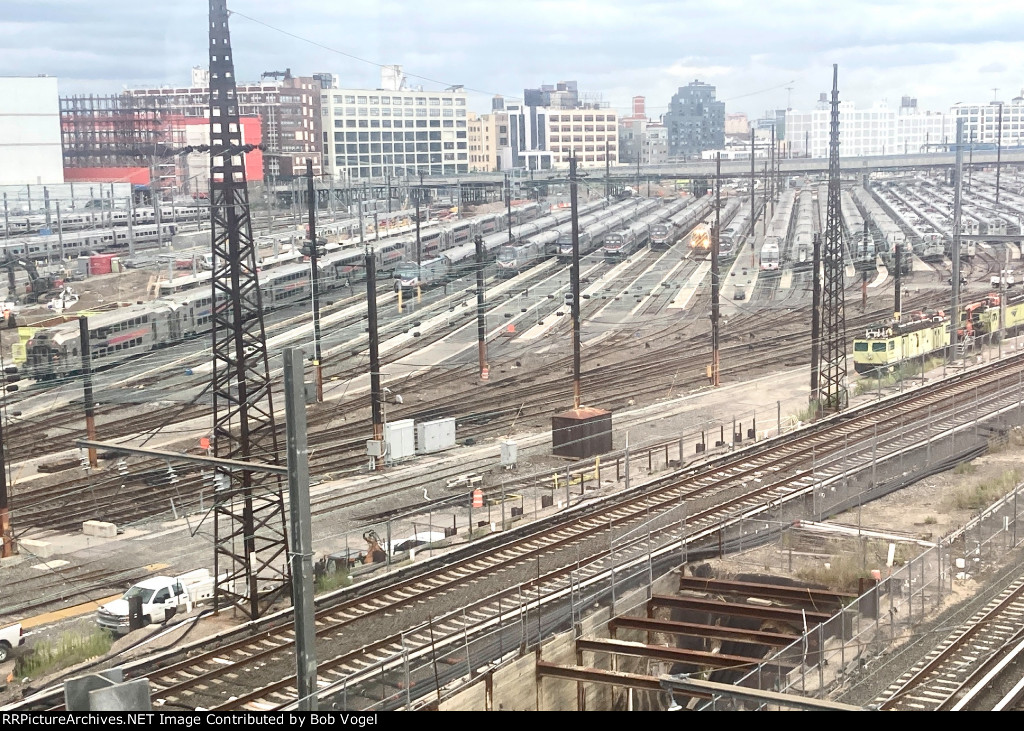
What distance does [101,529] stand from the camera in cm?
1328

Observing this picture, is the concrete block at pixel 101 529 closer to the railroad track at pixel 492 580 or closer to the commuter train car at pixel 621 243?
the railroad track at pixel 492 580

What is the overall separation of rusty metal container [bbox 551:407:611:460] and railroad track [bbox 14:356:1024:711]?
5.32ft

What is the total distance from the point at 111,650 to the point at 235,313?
298 cm

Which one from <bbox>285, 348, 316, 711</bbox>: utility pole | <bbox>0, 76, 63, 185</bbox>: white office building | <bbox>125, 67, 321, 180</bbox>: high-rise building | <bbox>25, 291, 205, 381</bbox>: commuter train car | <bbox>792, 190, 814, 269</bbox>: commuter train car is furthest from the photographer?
<bbox>125, 67, 321, 180</bbox>: high-rise building

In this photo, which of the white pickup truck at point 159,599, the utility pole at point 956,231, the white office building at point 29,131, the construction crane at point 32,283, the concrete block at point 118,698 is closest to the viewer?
the concrete block at point 118,698

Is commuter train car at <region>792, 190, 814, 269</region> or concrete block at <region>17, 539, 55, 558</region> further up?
commuter train car at <region>792, 190, 814, 269</region>

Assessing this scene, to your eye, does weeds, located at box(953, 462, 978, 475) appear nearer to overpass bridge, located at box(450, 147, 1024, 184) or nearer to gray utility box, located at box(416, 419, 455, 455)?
gray utility box, located at box(416, 419, 455, 455)

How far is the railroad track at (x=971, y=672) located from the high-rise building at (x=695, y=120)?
9619cm

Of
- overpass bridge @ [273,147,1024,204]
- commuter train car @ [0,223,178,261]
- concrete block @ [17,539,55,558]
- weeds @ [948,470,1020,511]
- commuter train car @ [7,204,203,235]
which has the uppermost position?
overpass bridge @ [273,147,1024,204]

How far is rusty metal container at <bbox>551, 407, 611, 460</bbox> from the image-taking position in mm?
16703

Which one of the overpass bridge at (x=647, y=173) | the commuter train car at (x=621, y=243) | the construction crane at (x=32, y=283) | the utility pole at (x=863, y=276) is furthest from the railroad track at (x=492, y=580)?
the overpass bridge at (x=647, y=173)

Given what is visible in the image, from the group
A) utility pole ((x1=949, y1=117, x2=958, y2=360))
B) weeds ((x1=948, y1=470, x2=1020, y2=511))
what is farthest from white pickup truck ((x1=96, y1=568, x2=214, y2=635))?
utility pole ((x1=949, y1=117, x2=958, y2=360))

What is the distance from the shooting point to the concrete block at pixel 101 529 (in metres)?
13.2

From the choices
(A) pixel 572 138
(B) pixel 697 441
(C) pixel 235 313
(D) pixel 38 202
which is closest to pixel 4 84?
(D) pixel 38 202
